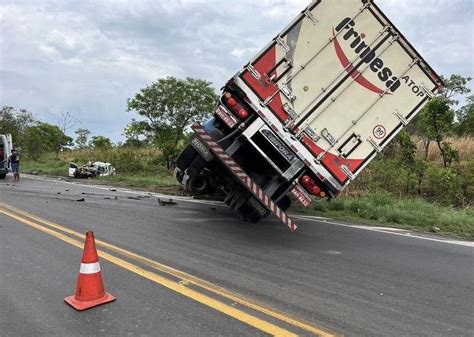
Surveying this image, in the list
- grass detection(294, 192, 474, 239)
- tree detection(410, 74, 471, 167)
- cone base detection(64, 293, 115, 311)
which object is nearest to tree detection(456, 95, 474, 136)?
tree detection(410, 74, 471, 167)

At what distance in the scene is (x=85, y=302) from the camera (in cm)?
414

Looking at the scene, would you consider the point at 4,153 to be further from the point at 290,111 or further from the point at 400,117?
the point at 400,117

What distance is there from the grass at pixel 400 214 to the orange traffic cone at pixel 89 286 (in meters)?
6.92

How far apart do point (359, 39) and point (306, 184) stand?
8.40 feet

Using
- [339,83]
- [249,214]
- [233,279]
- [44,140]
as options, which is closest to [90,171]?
[249,214]

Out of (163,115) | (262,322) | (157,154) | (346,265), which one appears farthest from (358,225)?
(157,154)

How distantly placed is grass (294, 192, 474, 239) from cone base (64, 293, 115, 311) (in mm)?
6870

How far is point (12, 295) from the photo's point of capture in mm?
4414

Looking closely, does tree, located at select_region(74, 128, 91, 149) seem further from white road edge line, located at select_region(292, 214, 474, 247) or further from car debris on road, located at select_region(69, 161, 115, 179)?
white road edge line, located at select_region(292, 214, 474, 247)

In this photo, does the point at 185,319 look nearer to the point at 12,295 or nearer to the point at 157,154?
the point at 12,295

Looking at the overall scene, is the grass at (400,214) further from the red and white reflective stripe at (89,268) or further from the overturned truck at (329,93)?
the red and white reflective stripe at (89,268)

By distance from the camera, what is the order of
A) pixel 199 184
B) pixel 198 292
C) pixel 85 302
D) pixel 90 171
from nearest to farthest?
pixel 85 302
pixel 198 292
pixel 199 184
pixel 90 171

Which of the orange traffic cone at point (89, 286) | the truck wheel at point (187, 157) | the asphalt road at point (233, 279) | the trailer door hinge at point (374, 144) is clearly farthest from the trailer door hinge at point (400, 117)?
the orange traffic cone at point (89, 286)

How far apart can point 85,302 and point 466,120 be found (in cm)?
2292
